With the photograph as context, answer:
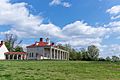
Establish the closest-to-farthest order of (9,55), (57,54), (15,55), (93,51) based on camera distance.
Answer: (57,54) < (9,55) < (15,55) < (93,51)

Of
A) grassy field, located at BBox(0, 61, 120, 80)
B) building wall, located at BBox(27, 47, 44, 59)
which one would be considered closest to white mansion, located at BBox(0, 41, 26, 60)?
building wall, located at BBox(27, 47, 44, 59)

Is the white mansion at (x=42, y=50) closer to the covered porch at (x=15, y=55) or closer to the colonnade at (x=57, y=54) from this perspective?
the colonnade at (x=57, y=54)

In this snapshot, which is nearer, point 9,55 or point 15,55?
point 9,55

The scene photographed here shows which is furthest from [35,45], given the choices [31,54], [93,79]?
[93,79]

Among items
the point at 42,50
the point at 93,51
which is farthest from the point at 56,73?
the point at 93,51

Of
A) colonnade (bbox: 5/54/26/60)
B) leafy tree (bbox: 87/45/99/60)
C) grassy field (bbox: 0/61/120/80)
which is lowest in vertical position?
grassy field (bbox: 0/61/120/80)

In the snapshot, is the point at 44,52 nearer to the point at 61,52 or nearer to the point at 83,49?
the point at 61,52

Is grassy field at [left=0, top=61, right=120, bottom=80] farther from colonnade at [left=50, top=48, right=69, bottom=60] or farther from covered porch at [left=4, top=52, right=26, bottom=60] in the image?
covered porch at [left=4, top=52, right=26, bottom=60]

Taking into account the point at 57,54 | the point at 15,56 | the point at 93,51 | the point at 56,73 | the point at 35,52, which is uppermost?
the point at 93,51

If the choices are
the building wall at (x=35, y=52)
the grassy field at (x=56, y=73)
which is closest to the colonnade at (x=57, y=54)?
the building wall at (x=35, y=52)

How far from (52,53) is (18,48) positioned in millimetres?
29699

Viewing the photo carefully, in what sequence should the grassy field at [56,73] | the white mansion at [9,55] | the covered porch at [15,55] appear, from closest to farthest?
the grassy field at [56,73]
the covered porch at [15,55]
the white mansion at [9,55]

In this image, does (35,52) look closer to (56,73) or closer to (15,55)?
(15,55)

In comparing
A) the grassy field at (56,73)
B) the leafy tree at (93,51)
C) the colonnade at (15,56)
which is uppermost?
the leafy tree at (93,51)
